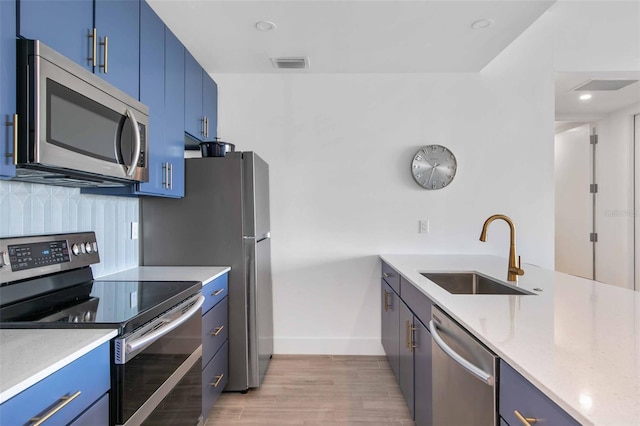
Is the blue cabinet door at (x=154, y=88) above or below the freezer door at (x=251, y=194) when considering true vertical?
above

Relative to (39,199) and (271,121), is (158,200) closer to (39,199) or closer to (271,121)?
(39,199)

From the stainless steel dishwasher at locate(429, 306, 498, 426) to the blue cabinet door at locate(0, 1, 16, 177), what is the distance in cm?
153

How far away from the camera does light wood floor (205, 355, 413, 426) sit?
2.06m

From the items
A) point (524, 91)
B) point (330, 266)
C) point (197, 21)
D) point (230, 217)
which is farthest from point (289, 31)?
point (524, 91)

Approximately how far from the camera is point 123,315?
3.93ft

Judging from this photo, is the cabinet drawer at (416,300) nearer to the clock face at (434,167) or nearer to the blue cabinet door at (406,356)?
the blue cabinet door at (406,356)

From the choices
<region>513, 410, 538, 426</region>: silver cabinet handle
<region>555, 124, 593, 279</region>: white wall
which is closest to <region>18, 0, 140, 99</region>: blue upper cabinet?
<region>513, 410, 538, 426</region>: silver cabinet handle

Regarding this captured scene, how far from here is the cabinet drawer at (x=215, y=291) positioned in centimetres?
193

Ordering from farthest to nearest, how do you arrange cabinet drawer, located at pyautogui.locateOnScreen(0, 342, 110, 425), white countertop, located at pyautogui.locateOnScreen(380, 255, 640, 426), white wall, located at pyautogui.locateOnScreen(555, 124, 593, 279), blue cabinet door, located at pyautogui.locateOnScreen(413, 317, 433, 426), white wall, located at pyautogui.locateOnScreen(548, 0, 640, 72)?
white wall, located at pyautogui.locateOnScreen(555, 124, 593, 279), white wall, located at pyautogui.locateOnScreen(548, 0, 640, 72), blue cabinet door, located at pyautogui.locateOnScreen(413, 317, 433, 426), cabinet drawer, located at pyautogui.locateOnScreen(0, 342, 110, 425), white countertop, located at pyautogui.locateOnScreen(380, 255, 640, 426)

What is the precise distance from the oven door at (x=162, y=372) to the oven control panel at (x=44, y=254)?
58cm

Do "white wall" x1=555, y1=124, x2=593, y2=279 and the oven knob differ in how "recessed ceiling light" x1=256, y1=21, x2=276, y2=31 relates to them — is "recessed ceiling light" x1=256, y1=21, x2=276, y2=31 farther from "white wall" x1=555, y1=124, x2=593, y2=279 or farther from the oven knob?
"white wall" x1=555, y1=124, x2=593, y2=279

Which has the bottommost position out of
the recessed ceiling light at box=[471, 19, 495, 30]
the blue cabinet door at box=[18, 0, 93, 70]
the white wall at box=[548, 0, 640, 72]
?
the blue cabinet door at box=[18, 0, 93, 70]

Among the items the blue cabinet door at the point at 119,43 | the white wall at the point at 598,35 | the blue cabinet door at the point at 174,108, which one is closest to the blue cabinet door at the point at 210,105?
the blue cabinet door at the point at 174,108

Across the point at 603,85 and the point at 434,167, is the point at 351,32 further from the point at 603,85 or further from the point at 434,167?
the point at 603,85
